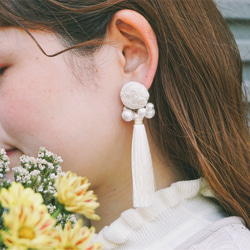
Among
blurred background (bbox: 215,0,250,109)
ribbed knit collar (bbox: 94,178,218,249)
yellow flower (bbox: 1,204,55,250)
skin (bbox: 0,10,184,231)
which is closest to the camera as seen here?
yellow flower (bbox: 1,204,55,250)

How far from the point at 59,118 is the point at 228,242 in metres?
0.64

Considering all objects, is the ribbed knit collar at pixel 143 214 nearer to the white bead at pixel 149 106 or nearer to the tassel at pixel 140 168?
the tassel at pixel 140 168

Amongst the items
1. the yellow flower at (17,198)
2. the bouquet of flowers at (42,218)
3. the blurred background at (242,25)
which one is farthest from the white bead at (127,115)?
the blurred background at (242,25)

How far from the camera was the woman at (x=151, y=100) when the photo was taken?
110cm

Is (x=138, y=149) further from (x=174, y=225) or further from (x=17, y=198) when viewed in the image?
(x=17, y=198)

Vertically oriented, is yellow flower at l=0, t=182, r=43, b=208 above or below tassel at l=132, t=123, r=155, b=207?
above

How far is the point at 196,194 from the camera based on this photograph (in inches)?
52.7

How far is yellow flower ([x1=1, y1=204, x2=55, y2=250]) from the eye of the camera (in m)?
0.48

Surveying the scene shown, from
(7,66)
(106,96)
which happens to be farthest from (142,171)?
(7,66)

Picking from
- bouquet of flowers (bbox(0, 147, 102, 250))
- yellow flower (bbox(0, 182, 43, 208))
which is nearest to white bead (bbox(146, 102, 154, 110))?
bouquet of flowers (bbox(0, 147, 102, 250))

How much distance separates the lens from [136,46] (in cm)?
119

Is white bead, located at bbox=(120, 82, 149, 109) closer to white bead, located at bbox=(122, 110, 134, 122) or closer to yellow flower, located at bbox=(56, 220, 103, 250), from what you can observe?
white bead, located at bbox=(122, 110, 134, 122)

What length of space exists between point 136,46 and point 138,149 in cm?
33

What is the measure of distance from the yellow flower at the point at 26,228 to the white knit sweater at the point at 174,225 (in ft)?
2.47
